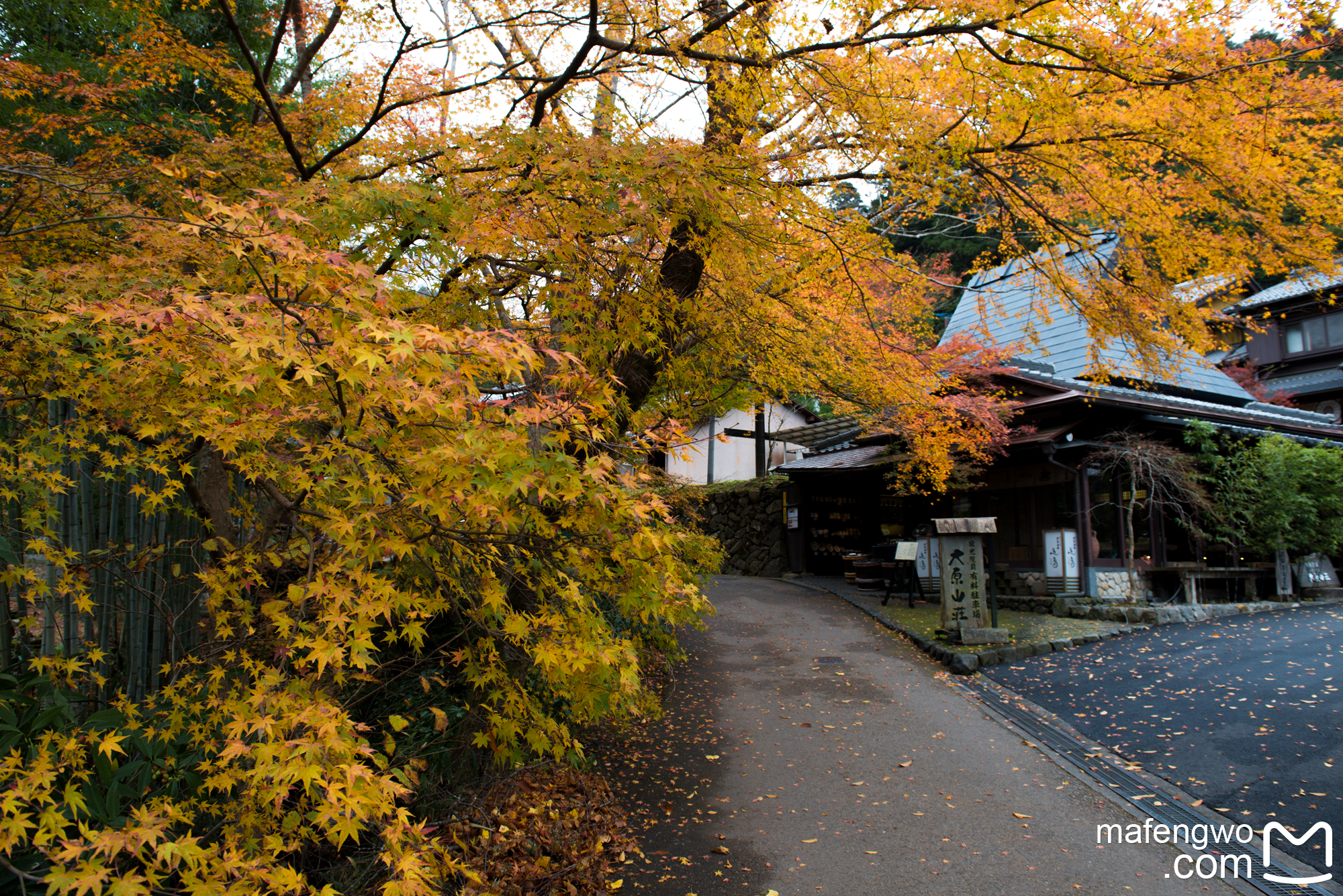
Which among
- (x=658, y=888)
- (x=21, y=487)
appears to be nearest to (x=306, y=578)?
(x=21, y=487)

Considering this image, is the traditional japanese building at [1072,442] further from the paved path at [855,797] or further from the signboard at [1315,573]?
the paved path at [855,797]

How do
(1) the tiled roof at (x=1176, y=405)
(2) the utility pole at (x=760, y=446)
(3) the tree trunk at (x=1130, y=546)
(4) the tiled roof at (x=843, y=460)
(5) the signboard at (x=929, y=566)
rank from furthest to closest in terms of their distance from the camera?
(2) the utility pole at (x=760, y=446), (4) the tiled roof at (x=843, y=460), (5) the signboard at (x=929, y=566), (1) the tiled roof at (x=1176, y=405), (3) the tree trunk at (x=1130, y=546)

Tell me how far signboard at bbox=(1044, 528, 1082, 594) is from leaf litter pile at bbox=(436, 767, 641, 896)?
1016 cm

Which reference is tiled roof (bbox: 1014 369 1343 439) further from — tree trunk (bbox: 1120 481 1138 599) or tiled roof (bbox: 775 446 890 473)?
tiled roof (bbox: 775 446 890 473)

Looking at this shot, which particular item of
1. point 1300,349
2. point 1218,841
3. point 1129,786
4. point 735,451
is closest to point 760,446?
point 735,451

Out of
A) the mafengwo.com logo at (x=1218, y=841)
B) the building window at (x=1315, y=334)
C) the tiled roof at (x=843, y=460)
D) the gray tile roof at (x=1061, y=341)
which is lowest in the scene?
the mafengwo.com logo at (x=1218, y=841)

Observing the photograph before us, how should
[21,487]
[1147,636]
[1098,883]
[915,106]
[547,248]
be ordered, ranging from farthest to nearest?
[1147,636], [915,106], [547,248], [1098,883], [21,487]

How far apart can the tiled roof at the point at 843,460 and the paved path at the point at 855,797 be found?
7.33 metres

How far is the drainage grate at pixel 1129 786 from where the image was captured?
3926mm

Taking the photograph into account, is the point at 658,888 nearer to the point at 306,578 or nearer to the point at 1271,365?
the point at 306,578

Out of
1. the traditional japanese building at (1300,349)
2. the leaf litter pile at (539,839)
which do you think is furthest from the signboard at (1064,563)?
the traditional japanese building at (1300,349)

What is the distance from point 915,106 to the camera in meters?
6.67

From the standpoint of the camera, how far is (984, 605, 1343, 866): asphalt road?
4.99 meters

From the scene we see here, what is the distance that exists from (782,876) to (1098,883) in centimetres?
180
